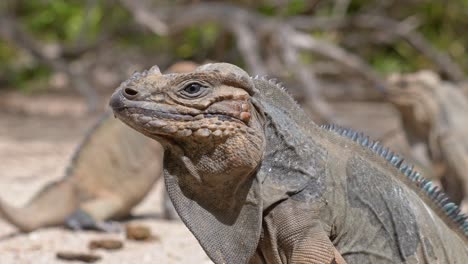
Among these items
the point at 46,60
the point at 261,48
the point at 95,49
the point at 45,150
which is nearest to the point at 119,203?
the point at 45,150

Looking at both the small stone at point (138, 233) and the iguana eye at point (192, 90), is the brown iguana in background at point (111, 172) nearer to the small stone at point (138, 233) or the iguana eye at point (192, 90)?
the small stone at point (138, 233)

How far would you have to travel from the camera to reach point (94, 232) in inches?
248

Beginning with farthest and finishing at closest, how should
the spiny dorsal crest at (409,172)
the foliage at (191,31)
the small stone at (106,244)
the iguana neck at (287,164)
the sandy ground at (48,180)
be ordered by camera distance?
the foliage at (191,31) < the small stone at (106,244) < the sandy ground at (48,180) < the spiny dorsal crest at (409,172) < the iguana neck at (287,164)

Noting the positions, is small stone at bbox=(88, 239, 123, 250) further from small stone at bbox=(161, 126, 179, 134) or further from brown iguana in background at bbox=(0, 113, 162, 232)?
small stone at bbox=(161, 126, 179, 134)

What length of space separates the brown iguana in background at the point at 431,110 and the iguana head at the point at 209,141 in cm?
506

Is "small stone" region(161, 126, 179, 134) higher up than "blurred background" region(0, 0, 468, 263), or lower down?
lower down

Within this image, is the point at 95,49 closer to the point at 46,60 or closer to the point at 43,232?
the point at 46,60

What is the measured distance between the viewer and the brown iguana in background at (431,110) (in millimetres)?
7906

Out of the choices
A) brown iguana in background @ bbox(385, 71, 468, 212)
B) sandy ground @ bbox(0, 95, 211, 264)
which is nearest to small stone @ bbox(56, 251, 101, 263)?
sandy ground @ bbox(0, 95, 211, 264)

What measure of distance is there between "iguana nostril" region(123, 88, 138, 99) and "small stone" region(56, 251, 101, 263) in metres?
2.50

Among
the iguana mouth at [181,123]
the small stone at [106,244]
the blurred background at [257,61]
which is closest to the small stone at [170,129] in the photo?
the iguana mouth at [181,123]

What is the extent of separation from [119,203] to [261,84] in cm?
376

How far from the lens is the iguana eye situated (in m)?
2.88

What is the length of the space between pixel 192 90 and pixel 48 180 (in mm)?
5775
